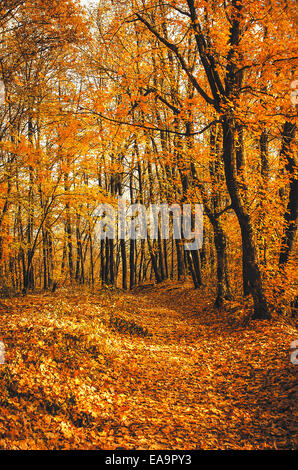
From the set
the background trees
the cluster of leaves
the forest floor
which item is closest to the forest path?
the forest floor

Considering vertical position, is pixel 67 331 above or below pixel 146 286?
above

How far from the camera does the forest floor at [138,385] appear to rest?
450 cm

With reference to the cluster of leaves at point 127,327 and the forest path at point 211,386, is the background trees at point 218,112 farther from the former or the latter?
the cluster of leaves at point 127,327

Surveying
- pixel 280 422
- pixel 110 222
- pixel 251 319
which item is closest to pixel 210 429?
pixel 280 422

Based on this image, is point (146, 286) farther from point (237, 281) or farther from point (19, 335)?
point (19, 335)

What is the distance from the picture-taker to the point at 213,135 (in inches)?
514

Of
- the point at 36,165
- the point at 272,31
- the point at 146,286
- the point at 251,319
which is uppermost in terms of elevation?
the point at 272,31

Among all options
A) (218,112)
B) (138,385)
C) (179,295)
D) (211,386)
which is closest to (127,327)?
(138,385)

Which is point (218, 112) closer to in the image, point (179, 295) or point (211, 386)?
point (211, 386)

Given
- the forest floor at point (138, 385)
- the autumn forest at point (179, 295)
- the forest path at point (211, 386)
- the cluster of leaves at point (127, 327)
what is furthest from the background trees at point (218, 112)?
the cluster of leaves at point (127, 327)

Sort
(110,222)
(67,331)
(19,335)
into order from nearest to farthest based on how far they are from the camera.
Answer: (19,335) < (67,331) < (110,222)

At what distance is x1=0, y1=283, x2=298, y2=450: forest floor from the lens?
450 cm

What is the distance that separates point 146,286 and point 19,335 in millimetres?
16174

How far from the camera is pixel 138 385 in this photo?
634 centimetres
